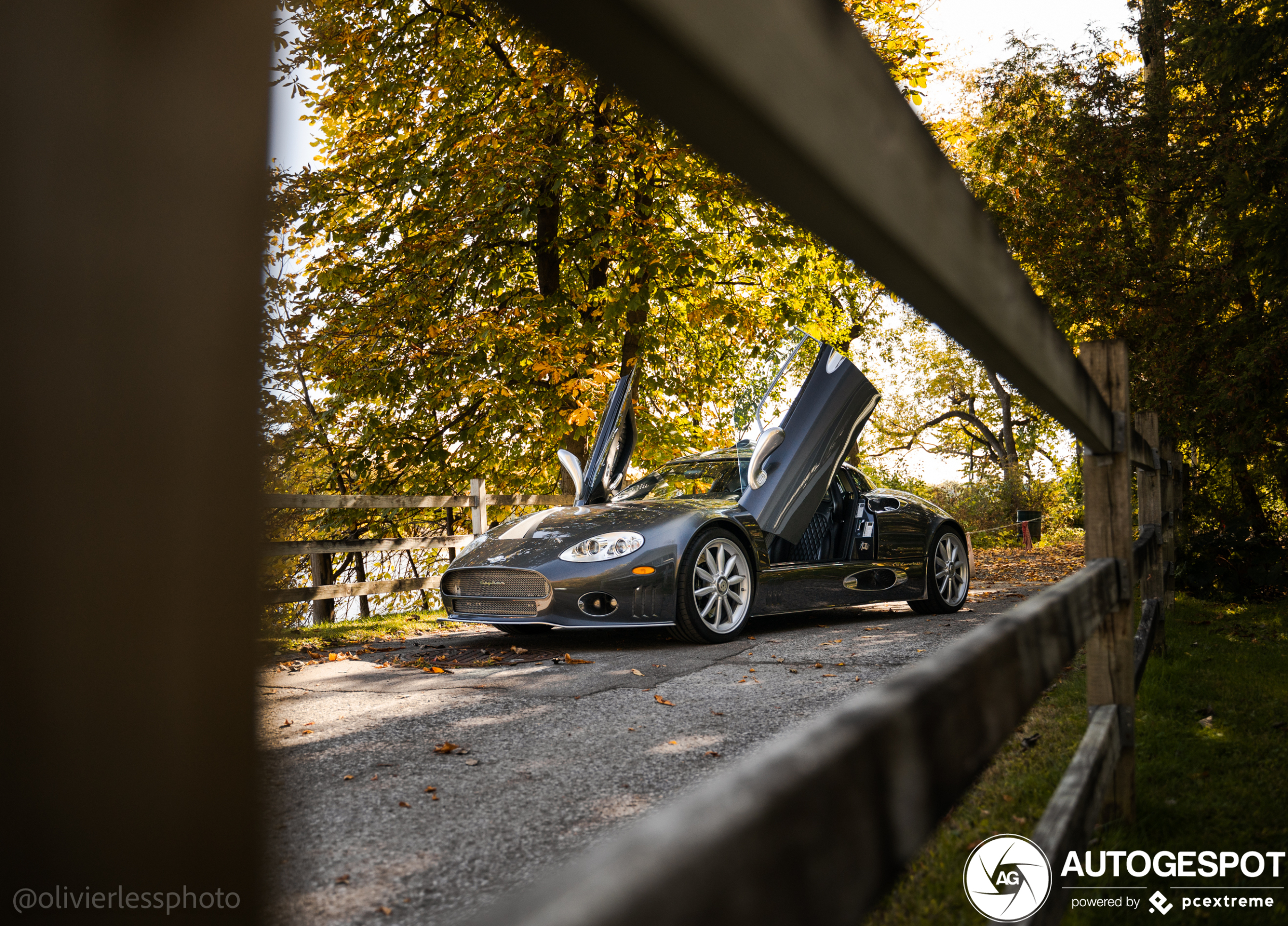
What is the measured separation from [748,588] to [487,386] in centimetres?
521

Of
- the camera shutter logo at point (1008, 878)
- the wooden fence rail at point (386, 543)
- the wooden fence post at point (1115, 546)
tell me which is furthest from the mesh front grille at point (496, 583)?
the camera shutter logo at point (1008, 878)

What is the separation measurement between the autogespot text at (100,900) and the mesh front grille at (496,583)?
209 inches

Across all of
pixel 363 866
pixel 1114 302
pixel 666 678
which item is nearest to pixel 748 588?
pixel 666 678

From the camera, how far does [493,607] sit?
5.85 m

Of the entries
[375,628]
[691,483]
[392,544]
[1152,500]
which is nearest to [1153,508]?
[1152,500]

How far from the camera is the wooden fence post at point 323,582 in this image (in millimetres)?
8141

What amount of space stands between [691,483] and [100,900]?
22.5ft

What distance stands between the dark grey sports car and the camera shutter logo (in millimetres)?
3831

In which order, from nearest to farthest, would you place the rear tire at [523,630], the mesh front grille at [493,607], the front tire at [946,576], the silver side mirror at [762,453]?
the mesh front grille at [493,607], the silver side mirror at [762,453], the rear tire at [523,630], the front tire at [946,576]

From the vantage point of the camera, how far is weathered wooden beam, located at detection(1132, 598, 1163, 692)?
11.3 feet

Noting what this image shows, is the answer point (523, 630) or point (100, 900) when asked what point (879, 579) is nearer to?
point (523, 630)

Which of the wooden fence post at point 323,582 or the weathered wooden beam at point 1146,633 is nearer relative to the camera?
the weathered wooden beam at point 1146,633

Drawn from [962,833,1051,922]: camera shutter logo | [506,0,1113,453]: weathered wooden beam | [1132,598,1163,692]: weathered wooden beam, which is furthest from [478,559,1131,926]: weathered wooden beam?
[1132,598,1163,692]: weathered wooden beam

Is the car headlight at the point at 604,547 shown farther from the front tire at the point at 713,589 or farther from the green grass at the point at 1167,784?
the green grass at the point at 1167,784
